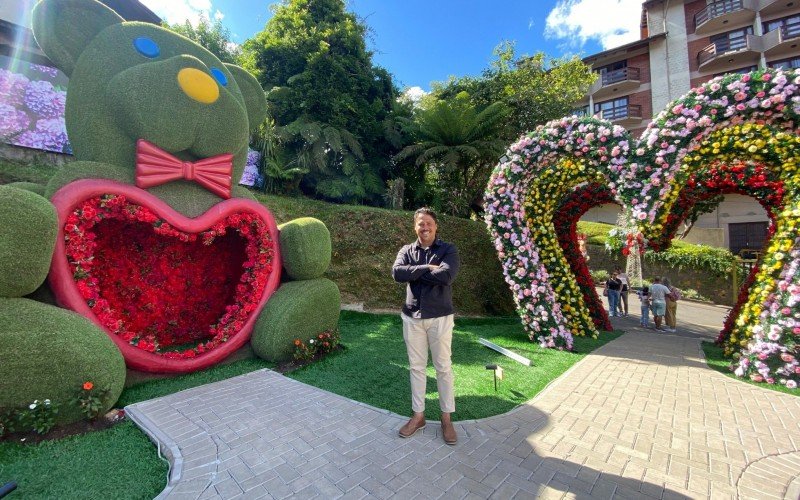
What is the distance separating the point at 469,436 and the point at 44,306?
4.25m

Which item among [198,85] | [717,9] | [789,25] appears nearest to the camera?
[198,85]

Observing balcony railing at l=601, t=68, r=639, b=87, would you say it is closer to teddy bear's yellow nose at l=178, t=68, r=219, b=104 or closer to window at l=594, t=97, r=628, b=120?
window at l=594, t=97, r=628, b=120

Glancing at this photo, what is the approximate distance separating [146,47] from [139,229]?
244 cm

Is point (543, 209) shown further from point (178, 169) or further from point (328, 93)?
point (328, 93)

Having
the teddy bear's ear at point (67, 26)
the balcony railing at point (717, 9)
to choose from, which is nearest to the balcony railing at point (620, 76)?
the balcony railing at point (717, 9)

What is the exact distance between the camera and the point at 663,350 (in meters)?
6.85

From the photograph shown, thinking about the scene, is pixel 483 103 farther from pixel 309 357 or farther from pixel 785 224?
pixel 309 357

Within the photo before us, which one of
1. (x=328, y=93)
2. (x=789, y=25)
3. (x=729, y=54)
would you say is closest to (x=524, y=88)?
(x=328, y=93)

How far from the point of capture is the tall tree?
11.4 metres

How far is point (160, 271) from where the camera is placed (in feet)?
16.9

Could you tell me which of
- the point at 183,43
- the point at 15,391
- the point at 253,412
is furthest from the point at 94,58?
the point at 253,412

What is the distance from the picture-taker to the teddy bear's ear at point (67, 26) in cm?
418

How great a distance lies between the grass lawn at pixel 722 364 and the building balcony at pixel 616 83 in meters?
24.8

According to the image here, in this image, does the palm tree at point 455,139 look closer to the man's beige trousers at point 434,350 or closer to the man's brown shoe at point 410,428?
the man's beige trousers at point 434,350
